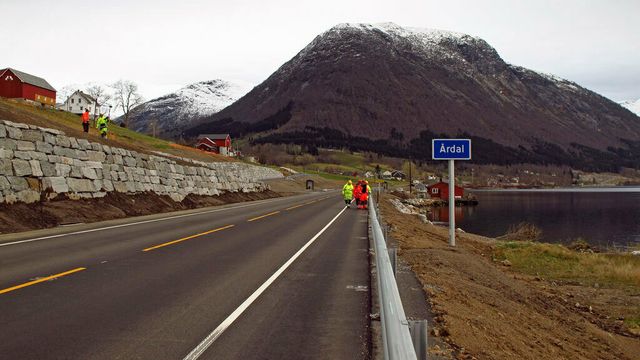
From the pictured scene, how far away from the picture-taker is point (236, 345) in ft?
17.6

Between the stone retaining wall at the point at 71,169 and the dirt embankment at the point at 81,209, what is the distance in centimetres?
38

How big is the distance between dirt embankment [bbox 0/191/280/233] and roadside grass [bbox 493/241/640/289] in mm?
16875

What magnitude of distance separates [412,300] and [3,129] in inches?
688

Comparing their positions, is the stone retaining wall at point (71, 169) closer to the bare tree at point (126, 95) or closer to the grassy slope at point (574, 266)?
the grassy slope at point (574, 266)

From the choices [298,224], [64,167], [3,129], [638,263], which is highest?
[3,129]

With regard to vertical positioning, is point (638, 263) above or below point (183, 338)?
below

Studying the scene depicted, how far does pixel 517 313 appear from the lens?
30.0ft

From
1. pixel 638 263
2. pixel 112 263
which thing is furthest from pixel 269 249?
pixel 638 263

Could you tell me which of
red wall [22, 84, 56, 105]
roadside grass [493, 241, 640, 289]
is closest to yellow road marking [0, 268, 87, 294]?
roadside grass [493, 241, 640, 289]

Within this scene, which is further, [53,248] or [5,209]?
[5,209]

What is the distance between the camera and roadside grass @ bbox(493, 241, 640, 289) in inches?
648

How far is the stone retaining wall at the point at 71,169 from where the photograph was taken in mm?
18281

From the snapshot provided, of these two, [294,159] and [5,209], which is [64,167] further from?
[294,159]

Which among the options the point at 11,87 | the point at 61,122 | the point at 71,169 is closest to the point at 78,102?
the point at 11,87
